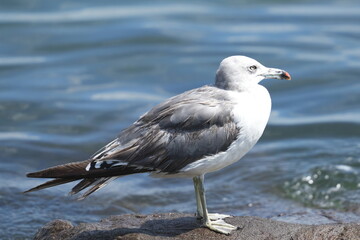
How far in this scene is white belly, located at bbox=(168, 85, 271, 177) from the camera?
6668 millimetres

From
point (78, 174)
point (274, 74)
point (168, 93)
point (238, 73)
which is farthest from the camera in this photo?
point (168, 93)

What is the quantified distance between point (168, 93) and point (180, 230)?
7.68 metres

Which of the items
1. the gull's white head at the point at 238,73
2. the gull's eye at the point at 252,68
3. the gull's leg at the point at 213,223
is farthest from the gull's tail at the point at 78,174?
the gull's eye at the point at 252,68

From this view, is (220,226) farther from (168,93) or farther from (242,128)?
(168,93)

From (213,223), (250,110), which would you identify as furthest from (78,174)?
(250,110)

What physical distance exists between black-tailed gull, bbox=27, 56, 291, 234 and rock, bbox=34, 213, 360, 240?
0.18m

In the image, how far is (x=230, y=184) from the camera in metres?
10.4

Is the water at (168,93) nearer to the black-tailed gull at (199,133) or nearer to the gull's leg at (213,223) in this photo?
the gull's leg at (213,223)

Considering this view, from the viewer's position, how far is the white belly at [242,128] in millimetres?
6668

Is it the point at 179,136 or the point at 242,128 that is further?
the point at 179,136

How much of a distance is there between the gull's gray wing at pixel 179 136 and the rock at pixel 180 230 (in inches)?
22.2

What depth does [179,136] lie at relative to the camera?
22.3 feet

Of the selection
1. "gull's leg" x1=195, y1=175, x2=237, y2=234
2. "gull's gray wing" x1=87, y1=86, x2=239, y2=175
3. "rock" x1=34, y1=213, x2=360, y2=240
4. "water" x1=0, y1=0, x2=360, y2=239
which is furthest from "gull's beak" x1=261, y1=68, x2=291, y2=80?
"water" x1=0, y1=0, x2=360, y2=239

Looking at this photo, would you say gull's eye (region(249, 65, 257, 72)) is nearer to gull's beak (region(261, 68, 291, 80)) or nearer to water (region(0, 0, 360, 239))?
gull's beak (region(261, 68, 291, 80))
